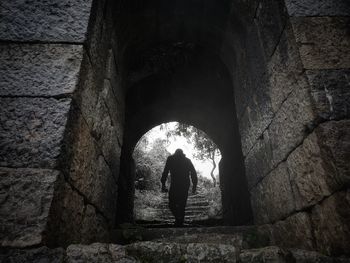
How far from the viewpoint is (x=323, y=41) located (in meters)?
1.87

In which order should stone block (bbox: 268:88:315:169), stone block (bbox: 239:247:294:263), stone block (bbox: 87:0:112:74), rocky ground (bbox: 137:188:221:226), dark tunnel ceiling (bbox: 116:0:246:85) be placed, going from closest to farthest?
stone block (bbox: 239:247:294:263)
stone block (bbox: 268:88:315:169)
stone block (bbox: 87:0:112:74)
dark tunnel ceiling (bbox: 116:0:246:85)
rocky ground (bbox: 137:188:221:226)

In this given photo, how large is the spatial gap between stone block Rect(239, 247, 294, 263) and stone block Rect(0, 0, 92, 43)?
1.75 metres

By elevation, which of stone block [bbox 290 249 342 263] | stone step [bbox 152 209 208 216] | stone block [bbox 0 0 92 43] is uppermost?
stone block [bbox 0 0 92 43]

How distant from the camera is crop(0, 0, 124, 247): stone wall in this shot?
1415mm

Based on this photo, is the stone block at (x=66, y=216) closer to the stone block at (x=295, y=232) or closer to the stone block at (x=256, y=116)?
the stone block at (x=295, y=232)

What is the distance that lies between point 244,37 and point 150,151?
1547 centimetres

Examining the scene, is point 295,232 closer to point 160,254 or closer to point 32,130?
point 160,254

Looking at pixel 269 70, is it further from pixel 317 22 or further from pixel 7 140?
pixel 7 140

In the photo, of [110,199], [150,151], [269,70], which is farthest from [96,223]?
[150,151]

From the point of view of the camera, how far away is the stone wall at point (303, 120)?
1554mm

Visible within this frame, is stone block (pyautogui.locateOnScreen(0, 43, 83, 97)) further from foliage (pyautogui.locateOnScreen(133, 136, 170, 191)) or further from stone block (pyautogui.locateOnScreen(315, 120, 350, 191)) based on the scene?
foliage (pyautogui.locateOnScreen(133, 136, 170, 191))

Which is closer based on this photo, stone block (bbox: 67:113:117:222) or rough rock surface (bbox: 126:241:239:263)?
rough rock surface (bbox: 126:241:239:263)

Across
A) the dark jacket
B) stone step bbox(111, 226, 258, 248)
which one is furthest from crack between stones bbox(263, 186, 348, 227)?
the dark jacket

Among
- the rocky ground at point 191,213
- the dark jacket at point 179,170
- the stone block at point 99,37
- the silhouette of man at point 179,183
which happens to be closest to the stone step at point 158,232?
the stone block at point 99,37
